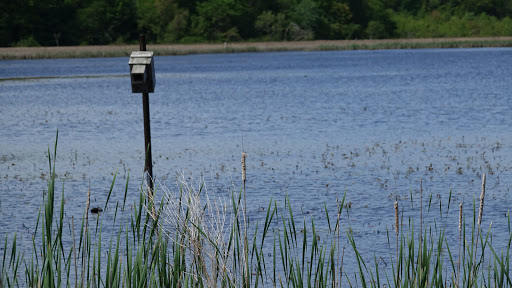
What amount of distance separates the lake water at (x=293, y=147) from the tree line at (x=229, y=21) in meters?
65.4

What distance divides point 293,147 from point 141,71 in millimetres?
7785

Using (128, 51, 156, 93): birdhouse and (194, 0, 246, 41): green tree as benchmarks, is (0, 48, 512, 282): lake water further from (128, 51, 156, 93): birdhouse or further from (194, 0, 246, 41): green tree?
(194, 0, 246, 41): green tree

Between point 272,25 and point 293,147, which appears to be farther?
point 272,25

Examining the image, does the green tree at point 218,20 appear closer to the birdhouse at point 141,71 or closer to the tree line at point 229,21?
the tree line at point 229,21

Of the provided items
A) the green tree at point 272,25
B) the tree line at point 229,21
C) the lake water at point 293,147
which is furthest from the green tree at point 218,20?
the lake water at point 293,147

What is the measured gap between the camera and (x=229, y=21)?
11006 cm

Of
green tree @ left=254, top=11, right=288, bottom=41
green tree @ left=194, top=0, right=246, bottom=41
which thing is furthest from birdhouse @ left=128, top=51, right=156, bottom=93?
A: green tree @ left=254, top=11, right=288, bottom=41

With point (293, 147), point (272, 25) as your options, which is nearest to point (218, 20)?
point (272, 25)

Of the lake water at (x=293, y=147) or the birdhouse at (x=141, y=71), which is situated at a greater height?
the birdhouse at (x=141, y=71)

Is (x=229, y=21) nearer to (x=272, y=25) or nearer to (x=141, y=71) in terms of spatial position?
(x=272, y=25)

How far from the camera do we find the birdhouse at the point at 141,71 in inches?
395

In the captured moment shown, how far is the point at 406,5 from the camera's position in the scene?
5290 inches

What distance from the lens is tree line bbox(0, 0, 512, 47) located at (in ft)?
324

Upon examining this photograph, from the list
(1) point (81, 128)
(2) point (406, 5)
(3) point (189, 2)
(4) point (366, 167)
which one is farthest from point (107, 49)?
(2) point (406, 5)
